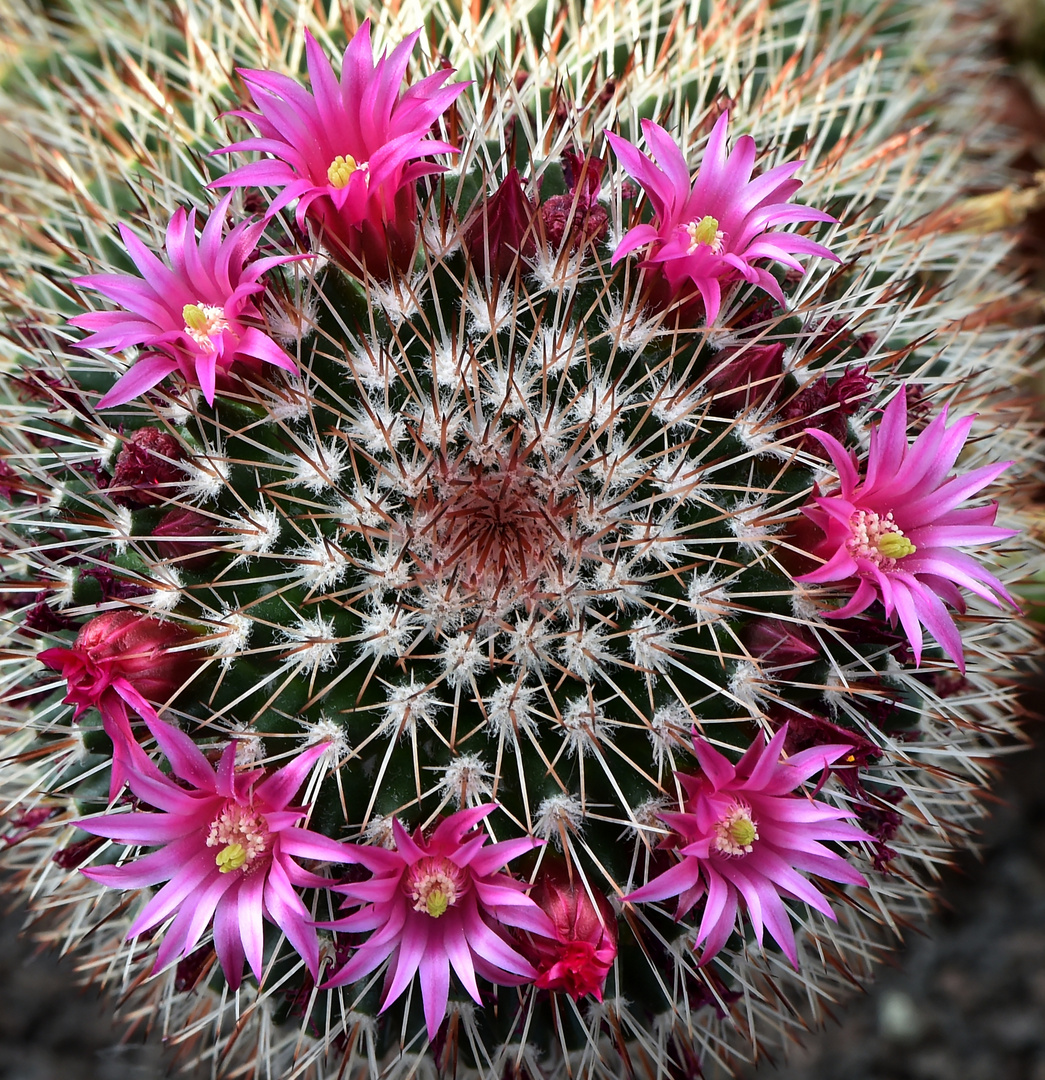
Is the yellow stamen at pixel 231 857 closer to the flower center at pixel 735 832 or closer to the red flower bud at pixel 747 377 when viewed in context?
the flower center at pixel 735 832

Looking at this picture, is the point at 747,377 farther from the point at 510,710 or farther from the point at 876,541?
the point at 510,710

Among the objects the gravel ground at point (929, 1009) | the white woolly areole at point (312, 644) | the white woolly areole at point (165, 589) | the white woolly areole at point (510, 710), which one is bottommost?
the gravel ground at point (929, 1009)

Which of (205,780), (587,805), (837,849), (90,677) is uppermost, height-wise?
(90,677)

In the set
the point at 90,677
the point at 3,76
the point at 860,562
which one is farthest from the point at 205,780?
the point at 3,76

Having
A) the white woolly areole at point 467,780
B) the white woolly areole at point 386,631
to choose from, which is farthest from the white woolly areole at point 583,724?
the white woolly areole at point 386,631

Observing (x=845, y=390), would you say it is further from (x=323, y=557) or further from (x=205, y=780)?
(x=205, y=780)

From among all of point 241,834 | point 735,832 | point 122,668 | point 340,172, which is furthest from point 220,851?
point 340,172
